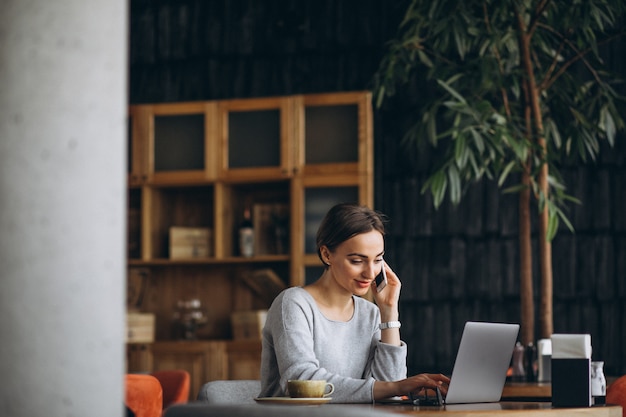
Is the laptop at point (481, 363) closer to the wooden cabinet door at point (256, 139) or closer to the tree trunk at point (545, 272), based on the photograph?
the tree trunk at point (545, 272)

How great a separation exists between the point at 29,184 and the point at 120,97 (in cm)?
18

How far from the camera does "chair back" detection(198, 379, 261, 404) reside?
291 centimetres

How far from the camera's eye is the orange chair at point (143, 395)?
3.71 m

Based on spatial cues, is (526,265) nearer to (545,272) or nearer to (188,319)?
(545,272)

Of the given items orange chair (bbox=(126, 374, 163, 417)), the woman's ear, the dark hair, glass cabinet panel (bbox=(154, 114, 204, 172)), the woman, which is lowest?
orange chair (bbox=(126, 374, 163, 417))

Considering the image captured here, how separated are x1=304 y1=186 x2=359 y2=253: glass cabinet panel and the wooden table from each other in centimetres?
351

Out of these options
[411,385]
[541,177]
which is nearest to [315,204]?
[541,177]

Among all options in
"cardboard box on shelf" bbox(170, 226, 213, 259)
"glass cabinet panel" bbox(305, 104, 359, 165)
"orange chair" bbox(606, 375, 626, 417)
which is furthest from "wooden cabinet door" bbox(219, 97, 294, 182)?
"orange chair" bbox(606, 375, 626, 417)

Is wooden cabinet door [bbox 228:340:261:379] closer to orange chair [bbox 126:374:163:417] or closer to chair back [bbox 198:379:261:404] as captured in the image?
orange chair [bbox 126:374:163:417]

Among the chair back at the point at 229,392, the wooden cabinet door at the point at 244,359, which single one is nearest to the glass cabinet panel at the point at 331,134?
the wooden cabinet door at the point at 244,359

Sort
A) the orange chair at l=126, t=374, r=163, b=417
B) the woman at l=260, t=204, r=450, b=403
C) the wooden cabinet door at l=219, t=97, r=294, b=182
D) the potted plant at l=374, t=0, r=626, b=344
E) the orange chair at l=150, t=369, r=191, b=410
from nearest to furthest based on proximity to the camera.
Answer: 1. the woman at l=260, t=204, r=450, b=403
2. the orange chair at l=126, t=374, r=163, b=417
3. the orange chair at l=150, t=369, r=191, b=410
4. the potted plant at l=374, t=0, r=626, b=344
5. the wooden cabinet door at l=219, t=97, r=294, b=182

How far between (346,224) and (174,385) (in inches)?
74.2

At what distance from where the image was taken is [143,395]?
3.75 m

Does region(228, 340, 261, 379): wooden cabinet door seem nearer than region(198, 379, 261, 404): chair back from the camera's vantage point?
No
